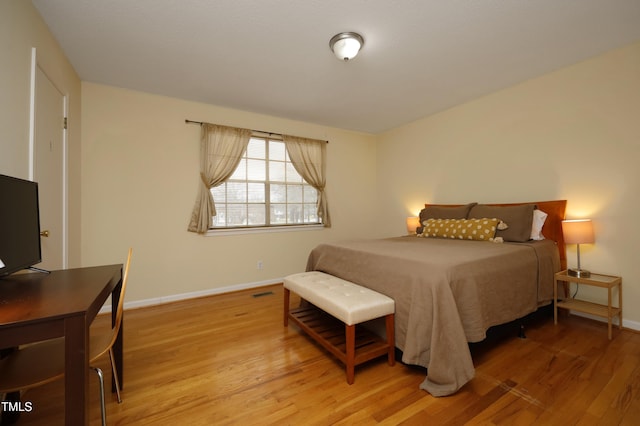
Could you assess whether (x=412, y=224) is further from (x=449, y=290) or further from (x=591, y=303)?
(x=449, y=290)

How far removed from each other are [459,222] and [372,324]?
1695mm

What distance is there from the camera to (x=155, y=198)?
3.13 m

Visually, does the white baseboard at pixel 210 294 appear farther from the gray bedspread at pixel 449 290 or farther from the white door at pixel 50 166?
the white door at pixel 50 166

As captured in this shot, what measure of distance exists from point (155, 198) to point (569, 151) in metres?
4.46

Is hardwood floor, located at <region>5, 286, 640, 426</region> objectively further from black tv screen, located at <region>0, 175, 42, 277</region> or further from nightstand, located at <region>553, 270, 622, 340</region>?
black tv screen, located at <region>0, 175, 42, 277</region>

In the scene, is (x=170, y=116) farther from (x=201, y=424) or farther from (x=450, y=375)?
(x=450, y=375)

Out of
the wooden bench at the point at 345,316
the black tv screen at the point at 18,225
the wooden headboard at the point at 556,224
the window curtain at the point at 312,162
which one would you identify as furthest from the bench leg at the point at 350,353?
the window curtain at the point at 312,162

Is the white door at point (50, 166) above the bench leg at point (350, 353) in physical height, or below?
above

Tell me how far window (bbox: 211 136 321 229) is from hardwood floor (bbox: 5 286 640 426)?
5.46 ft

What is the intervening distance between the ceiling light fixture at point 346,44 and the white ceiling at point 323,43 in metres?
0.05

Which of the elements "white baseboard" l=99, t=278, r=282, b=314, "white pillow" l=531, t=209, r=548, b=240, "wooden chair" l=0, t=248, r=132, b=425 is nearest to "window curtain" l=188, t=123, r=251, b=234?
"white baseboard" l=99, t=278, r=282, b=314

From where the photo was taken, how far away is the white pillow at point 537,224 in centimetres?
272

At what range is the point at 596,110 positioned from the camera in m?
2.50

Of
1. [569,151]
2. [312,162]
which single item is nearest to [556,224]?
[569,151]
